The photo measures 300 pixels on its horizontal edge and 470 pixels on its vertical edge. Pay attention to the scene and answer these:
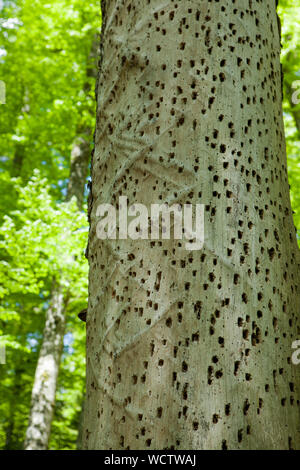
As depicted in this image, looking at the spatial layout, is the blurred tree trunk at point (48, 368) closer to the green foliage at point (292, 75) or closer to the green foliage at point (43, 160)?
the green foliage at point (43, 160)

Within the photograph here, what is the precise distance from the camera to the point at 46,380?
25.7 feet

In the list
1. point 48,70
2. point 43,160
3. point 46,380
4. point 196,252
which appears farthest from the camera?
point 43,160

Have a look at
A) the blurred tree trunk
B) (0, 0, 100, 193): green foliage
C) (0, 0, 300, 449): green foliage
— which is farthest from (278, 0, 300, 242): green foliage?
the blurred tree trunk

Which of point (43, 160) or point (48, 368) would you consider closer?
point (48, 368)

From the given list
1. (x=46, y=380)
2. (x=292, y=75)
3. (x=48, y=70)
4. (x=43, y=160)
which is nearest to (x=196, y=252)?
(x=46, y=380)

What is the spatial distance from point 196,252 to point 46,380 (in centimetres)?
734

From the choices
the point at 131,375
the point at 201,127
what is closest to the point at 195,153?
the point at 201,127

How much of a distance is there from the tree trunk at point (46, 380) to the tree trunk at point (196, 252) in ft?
22.6

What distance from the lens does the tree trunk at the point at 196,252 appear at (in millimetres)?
1168

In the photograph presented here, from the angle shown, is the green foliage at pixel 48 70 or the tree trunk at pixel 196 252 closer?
the tree trunk at pixel 196 252

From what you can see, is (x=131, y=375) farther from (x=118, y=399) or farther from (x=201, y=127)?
(x=201, y=127)

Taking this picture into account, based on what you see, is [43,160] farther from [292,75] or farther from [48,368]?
[292,75]

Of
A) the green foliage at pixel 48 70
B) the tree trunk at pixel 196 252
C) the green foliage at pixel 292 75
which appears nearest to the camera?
the tree trunk at pixel 196 252

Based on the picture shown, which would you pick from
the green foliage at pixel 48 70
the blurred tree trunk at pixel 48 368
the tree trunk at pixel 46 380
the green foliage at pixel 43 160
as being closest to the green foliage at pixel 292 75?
the green foliage at pixel 43 160
